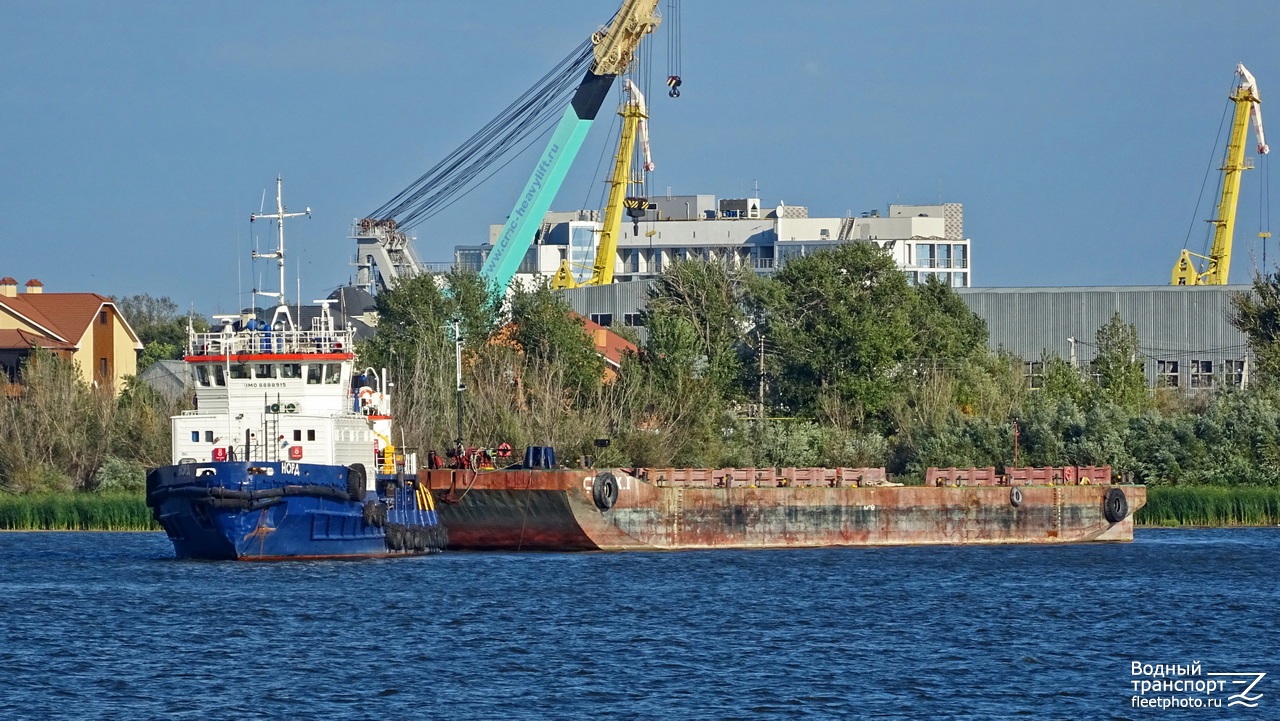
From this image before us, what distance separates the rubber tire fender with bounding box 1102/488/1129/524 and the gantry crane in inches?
1809

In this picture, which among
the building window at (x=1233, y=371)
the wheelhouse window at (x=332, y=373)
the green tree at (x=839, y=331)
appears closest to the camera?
the wheelhouse window at (x=332, y=373)

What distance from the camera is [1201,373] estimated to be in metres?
99.9

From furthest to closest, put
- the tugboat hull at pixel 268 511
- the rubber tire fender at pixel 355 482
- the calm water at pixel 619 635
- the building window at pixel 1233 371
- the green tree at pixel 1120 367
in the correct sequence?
the building window at pixel 1233 371, the green tree at pixel 1120 367, the rubber tire fender at pixel 355 482, the tugboat hull at pixel 268 511, the calm water at pixel 619 635

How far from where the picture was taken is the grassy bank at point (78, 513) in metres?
65.4

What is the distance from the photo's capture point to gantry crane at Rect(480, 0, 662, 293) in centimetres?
10300

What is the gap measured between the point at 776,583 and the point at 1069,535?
18436 millimetres

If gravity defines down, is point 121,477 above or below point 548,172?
below

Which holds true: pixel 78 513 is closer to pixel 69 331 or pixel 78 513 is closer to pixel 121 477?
pixel 121 477

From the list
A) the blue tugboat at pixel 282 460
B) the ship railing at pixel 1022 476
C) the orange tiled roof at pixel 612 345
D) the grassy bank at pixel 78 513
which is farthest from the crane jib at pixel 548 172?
the blue tugboat at pixel 282 460

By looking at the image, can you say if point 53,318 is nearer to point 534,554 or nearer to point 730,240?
point 534,554

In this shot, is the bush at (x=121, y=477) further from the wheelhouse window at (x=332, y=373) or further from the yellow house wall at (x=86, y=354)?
the yellow house wall at (x=86, y=354)

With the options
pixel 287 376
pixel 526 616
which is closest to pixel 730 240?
pixel 287 376

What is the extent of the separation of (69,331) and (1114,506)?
186 feet

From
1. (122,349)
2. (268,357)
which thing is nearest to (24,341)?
(122,349)
